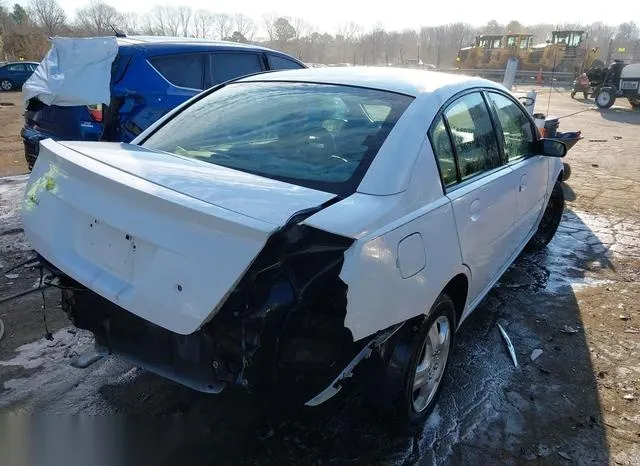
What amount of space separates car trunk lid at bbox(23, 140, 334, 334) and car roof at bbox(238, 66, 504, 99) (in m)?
0.95

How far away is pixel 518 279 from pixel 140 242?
3617 millimetres

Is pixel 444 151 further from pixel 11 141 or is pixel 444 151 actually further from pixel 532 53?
pixel 532 53

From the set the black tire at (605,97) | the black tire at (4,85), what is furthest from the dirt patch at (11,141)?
the black tire at (605,97)

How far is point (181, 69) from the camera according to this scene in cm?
583

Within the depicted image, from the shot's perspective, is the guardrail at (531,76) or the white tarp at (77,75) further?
the guardrail at (531,76)

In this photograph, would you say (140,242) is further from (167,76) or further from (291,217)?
(167,76)

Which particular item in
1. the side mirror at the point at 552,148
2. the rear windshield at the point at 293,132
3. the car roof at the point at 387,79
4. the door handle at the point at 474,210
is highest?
the car roof at the point at 387,79

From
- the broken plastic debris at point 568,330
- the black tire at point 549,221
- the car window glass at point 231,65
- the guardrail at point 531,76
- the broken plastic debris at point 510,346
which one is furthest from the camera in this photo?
the guardrail at point 531,76

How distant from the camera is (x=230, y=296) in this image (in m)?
1.77

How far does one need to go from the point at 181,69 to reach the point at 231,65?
79cm

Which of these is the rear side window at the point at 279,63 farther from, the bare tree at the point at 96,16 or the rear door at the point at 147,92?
the bare tree at the point at 96,16

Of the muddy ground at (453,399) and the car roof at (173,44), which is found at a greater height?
the car roof at (173,44)

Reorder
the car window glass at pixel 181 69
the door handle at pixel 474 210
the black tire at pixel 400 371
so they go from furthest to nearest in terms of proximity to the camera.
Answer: the car window glass at pixel 181 69 → the door handle at pixel 474 210 → the black tire at pixel 400 371

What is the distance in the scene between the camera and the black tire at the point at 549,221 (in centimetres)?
512
